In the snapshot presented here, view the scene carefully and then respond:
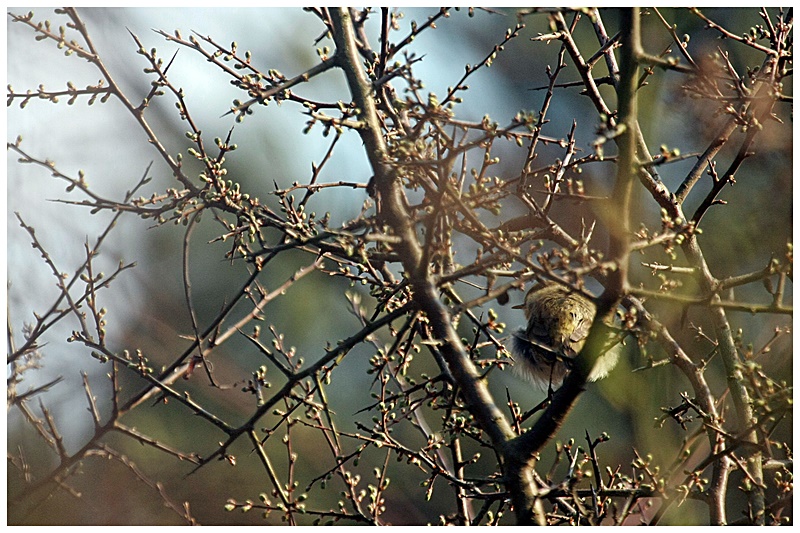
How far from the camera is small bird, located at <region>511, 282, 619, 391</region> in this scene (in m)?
2.07

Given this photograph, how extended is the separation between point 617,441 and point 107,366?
2745 mm

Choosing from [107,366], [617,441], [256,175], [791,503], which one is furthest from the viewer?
[256,175]

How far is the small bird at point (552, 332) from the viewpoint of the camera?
207cm

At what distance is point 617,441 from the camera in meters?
3.05

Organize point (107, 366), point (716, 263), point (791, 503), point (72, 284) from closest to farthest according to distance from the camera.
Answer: point (791, 503) < point (72, 284) < point (716, 263) < point (107, 366)

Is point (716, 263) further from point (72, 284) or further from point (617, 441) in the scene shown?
point (72, 284)

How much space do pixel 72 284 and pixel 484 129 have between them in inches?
41.1

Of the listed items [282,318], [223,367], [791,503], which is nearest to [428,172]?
[791,503]

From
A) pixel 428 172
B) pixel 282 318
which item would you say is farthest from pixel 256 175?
pixel 428 172

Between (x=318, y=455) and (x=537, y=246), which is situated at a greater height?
(x=318, y=455)

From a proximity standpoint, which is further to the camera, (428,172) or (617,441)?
(617,441)

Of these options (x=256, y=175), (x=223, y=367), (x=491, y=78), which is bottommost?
(x=223, y=367)

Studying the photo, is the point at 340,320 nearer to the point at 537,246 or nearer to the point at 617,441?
the point at 617,441

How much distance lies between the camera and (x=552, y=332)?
6.87ft
